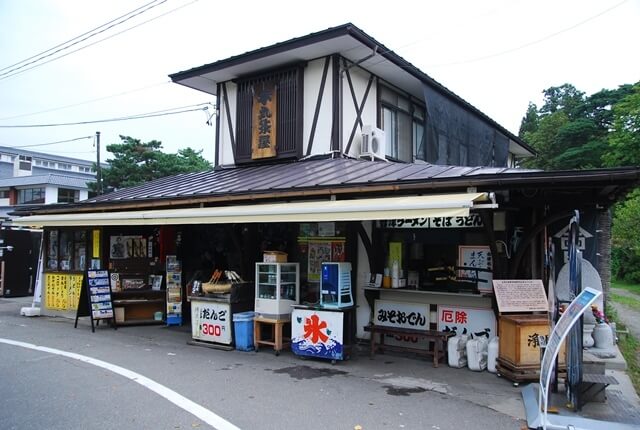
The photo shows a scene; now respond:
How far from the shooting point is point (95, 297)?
10.6 m

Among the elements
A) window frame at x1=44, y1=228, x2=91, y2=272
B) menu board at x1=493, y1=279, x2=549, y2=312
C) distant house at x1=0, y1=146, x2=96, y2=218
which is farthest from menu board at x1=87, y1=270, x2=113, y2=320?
distant house at x1=0, y1=146, x2=96, y2=218

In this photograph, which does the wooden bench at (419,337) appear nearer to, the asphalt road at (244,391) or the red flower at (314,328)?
the asphalt road at (244,391)

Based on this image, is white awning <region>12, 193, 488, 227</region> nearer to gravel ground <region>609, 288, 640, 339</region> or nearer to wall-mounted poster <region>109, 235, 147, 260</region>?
wall-mounted poster <region>109, 235, 147, 260</region>

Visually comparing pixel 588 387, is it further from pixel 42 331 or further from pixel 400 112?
pixel 42 331

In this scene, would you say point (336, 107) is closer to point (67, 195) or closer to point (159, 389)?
point (159, 389)

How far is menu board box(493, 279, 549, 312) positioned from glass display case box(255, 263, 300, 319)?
354 cm

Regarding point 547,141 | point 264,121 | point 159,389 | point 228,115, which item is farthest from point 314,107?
point 547,141

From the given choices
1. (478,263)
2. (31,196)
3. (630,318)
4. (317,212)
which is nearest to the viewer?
(317,212)

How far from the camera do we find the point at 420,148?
13766 mm

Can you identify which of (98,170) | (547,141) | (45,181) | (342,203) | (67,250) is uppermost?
(547,141)

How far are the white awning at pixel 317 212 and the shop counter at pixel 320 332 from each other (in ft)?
5.62

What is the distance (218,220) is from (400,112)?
683cm

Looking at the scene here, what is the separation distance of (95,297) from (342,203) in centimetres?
658

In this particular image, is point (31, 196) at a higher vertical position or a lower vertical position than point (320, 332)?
higher
